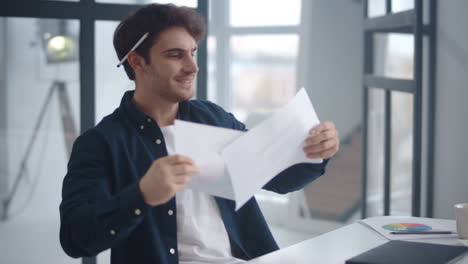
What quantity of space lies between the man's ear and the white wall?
165 centimetres

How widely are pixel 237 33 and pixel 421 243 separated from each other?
14.1 ft

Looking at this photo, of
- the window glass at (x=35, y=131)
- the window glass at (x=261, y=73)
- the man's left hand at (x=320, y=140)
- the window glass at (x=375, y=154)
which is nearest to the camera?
the man's left hand at (x=320, y=140)

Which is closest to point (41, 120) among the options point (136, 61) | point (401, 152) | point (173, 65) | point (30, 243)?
point (30, 243)

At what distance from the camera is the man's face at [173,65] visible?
1.61 metres

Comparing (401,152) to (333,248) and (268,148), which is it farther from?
(268,148)

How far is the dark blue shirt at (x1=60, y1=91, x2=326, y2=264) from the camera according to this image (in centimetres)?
135

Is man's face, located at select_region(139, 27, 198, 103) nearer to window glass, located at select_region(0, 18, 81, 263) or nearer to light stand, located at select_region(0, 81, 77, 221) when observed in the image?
window glass, located at select_region(0, 18, 81, 263)

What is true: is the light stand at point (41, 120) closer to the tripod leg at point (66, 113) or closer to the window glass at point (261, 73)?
the tripod leg at point (66, 113)

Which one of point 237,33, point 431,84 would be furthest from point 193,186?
point 237,33

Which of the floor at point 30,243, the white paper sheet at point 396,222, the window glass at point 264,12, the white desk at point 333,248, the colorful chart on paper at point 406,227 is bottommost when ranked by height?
the floor at point 30,243

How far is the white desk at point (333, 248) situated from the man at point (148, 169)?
7.2 inches

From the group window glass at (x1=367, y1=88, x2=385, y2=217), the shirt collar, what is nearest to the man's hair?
the shirt collar

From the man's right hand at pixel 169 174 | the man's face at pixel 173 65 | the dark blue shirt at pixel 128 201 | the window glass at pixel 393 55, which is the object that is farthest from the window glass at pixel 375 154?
the man's right hand at pixel 169 174

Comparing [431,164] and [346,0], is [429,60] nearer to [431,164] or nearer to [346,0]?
[431,164]
